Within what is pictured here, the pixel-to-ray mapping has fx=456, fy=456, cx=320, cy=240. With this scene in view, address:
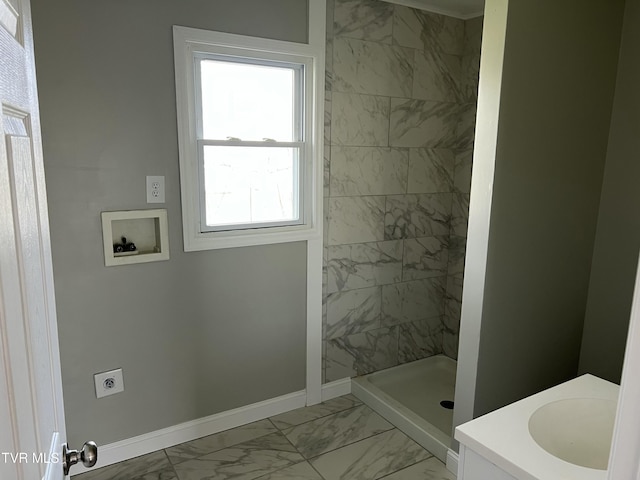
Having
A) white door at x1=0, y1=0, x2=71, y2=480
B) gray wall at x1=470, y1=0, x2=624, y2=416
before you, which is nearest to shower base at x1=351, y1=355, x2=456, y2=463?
gray wall at x1=470, y1=0, x2=624, y2=416

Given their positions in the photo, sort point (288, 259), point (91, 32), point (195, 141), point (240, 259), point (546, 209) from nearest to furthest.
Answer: point (91, 32) < point (546, 209) < point (195, 141) < point (240, 259) < point (288, 259)

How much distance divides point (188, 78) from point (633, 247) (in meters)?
2.21

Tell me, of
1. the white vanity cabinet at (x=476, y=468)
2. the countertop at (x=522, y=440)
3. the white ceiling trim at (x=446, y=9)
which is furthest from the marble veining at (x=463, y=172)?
the white vanity cabinet at (x=476, y=468)

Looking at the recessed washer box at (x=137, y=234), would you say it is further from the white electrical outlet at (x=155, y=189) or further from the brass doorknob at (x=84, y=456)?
the brass doorknob at (x=84, y=456)

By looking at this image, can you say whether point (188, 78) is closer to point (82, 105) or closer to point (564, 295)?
point (82, 105)

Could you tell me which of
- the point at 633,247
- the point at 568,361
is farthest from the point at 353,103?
the point at 568,361

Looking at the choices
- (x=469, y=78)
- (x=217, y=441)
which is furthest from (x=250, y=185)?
(x=469, y=78)

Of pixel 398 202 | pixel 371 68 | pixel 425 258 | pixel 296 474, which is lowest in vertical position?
pixel 296 474

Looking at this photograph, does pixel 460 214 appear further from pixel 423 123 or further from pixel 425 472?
pixel 425 472

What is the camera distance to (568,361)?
2.35m

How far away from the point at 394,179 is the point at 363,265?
1.90ft

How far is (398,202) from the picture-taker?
293 cm

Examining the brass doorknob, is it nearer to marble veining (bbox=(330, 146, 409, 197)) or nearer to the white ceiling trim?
marble veining (bbox=(330, 146, 409, 197))

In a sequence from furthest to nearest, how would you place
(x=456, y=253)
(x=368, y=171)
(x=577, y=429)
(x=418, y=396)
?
1. (x=456, y=253)
2. (x=418, y=396)
3. (x=368, y=171)
4. (x=577, y=429)
